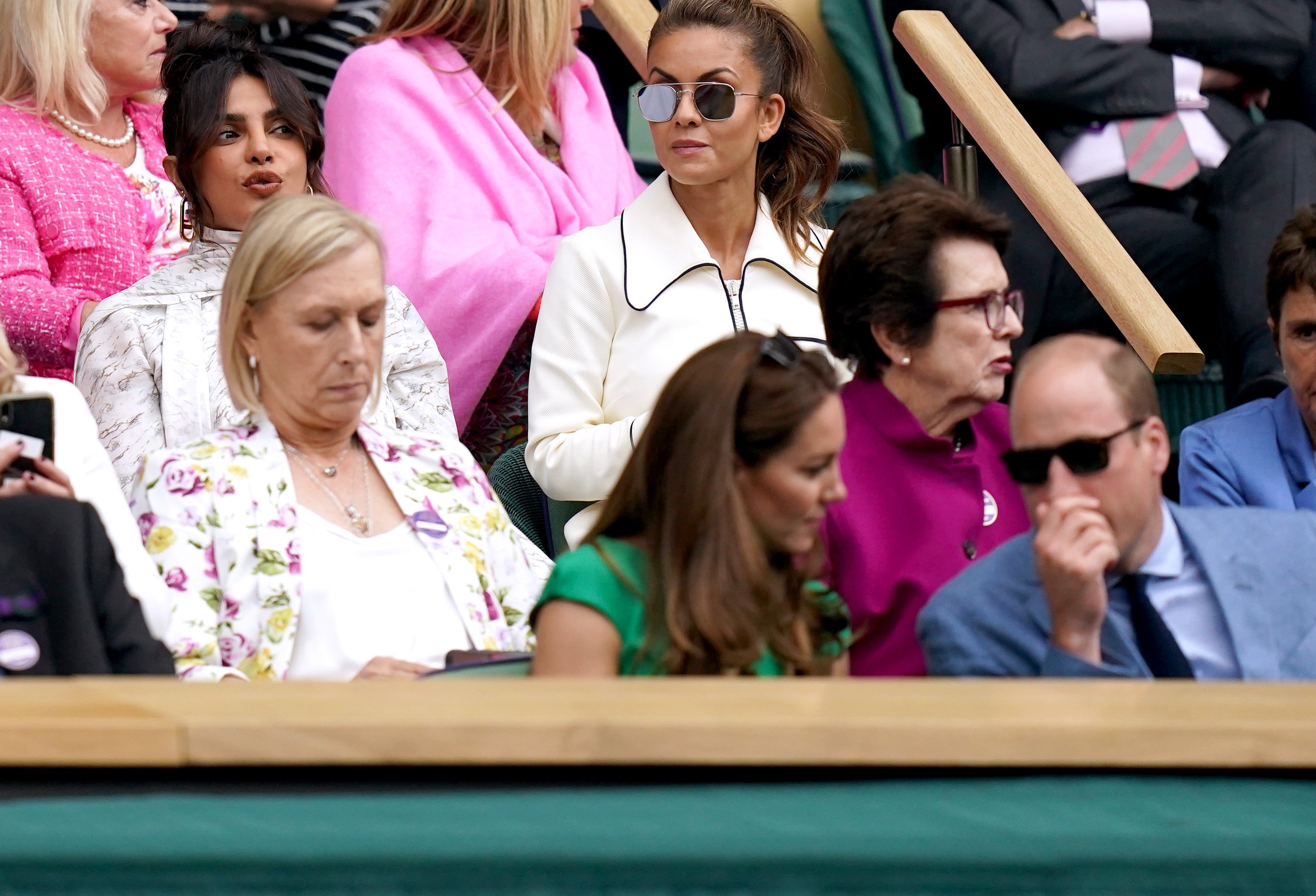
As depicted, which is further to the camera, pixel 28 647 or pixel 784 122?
pixel 784 122

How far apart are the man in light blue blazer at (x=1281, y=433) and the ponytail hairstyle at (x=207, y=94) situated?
4.69 feet

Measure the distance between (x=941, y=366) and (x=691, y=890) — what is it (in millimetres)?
1193

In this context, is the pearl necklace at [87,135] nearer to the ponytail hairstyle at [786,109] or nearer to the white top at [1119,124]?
the ponytail hairstyle at [786,109]

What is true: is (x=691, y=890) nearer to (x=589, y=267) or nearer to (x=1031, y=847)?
(x=1031, y=847)

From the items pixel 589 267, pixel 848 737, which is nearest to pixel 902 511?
pixel 589 267

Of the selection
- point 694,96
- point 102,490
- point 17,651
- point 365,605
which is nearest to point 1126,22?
point 694,96

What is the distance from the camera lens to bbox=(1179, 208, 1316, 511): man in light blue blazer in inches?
101

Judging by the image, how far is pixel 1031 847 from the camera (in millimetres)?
1273

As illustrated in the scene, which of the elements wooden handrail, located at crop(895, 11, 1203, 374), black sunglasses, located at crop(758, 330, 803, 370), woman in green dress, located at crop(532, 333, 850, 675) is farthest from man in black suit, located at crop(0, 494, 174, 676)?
wooden handrail, located at crop(895, 11, 1203, 374)

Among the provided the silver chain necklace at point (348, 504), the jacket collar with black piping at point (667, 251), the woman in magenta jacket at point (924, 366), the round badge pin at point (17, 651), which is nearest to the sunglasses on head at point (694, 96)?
the jacket collar with black piping at point (667, 251)

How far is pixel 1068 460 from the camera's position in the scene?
1.88 metres

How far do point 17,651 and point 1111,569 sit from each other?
111 centimetres

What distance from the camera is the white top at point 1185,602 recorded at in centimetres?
193

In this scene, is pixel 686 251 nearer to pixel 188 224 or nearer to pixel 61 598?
pixel 188 224
